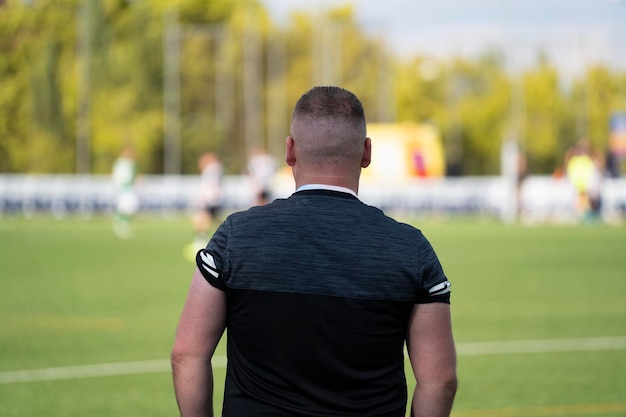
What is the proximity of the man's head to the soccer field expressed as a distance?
15.2 feet

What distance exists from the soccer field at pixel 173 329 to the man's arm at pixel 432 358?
440cm

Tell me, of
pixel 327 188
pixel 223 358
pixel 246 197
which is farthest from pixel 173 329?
pixel 246 197

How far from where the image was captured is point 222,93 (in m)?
78.4

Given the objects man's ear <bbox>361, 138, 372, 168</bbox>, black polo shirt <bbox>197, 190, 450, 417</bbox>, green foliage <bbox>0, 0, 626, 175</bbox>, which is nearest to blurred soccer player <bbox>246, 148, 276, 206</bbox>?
man's ear <bbox>361, 138, 372, 168</bbox>

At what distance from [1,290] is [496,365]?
9120 millimetres

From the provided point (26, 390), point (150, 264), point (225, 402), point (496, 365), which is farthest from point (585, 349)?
point (150, 264)

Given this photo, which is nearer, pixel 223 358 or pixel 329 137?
pixel 329 137

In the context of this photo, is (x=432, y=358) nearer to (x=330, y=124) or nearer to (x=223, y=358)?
(x=330, y=124)

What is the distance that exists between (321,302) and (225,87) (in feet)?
247

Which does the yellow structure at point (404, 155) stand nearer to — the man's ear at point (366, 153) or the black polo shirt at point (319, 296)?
the man's ear at point (366, 153)

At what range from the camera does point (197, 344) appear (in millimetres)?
3799

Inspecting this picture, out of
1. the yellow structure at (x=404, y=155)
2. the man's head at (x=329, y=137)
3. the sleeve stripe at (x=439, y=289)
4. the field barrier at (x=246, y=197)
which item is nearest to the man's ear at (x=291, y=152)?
the man's head at (x=329, y=137)

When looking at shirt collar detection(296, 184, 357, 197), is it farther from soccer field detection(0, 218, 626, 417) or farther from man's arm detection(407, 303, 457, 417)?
soccer field detection(0, 218, 626, 417)

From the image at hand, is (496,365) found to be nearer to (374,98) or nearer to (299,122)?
(299,122)
